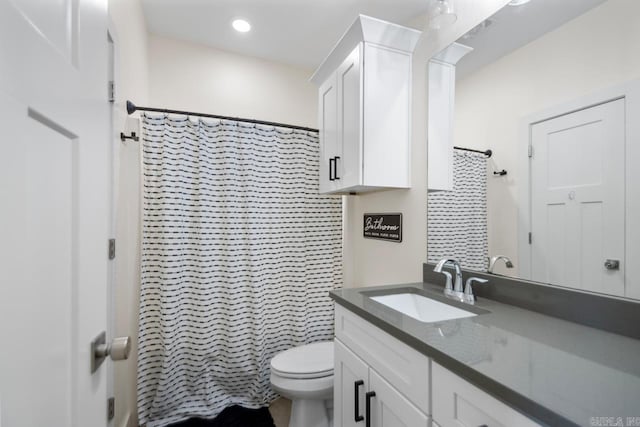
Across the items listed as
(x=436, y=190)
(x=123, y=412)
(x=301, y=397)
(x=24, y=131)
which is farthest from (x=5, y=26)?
(x=123, y=412)

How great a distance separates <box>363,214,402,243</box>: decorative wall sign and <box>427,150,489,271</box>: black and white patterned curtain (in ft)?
0.75

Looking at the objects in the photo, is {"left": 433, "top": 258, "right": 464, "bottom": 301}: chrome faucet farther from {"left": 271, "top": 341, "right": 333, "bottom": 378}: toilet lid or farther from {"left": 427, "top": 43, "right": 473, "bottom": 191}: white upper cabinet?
{"left": 271, "top": 341, "right": 333, "bottom": 378}: toilet lid

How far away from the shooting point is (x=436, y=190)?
162 cm

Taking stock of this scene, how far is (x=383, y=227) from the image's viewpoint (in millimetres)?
1964

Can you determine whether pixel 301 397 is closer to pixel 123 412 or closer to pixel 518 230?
pixel 123 412

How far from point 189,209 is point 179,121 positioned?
55cm

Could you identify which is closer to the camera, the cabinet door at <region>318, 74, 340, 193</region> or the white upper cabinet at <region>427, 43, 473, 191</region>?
the white upper cabinet at <region>427, 43, 473, 191</region>

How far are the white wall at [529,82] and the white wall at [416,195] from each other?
8.8 inches

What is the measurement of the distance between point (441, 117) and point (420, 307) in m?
0.99

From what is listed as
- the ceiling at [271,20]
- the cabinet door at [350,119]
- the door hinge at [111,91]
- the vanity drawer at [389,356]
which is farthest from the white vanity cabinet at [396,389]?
the ceiling at [271,20]

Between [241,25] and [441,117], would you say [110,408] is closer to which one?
[441,117]

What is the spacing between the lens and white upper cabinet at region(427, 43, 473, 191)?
1.54 meters

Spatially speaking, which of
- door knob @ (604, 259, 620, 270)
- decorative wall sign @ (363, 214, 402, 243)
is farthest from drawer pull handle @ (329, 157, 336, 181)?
door knob @ (604, 259, 620, 270)

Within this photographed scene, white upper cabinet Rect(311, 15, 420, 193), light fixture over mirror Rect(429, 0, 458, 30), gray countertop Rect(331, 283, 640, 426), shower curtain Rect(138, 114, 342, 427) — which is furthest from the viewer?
shower curtain Rect(138, 114, 342, 427)
